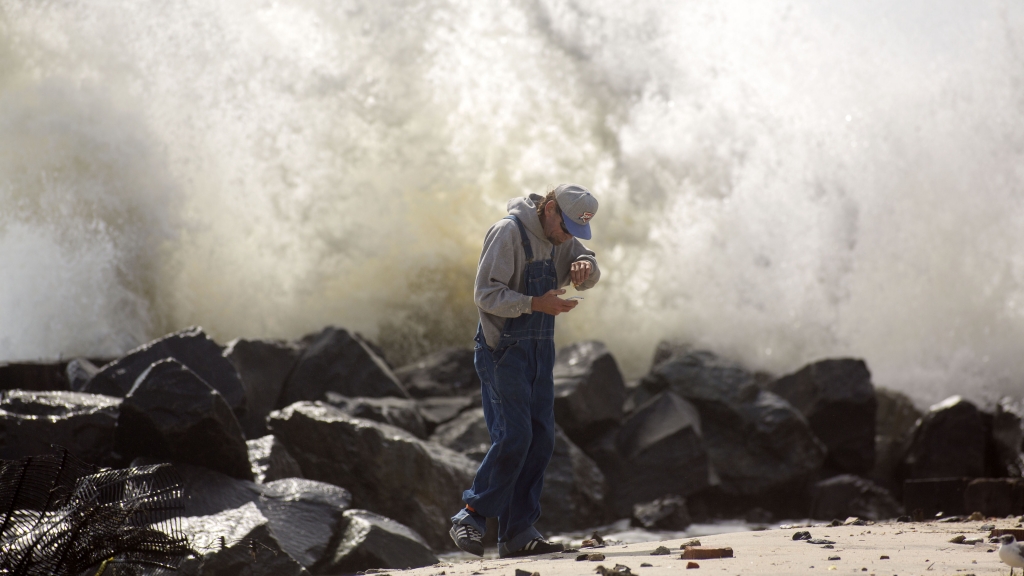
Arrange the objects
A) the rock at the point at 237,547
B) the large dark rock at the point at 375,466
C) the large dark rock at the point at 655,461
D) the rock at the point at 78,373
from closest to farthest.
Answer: the rock at the point at 237,547 → the large dark rock at the point at 375,466 → the rock at the point at 78,373 → the large dark rock at the point at 655,461

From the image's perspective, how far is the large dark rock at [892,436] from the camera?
12.0m

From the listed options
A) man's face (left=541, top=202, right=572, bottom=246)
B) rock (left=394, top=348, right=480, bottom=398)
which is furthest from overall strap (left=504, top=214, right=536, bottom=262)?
rock (left=394, top=348, right=480, bottom=398)

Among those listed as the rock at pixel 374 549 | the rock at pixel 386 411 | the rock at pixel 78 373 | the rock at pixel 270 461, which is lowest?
the rock at pixel 374 549

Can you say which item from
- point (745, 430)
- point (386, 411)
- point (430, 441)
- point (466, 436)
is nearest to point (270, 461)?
point (386, 411)

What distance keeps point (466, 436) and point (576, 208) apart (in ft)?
18.6

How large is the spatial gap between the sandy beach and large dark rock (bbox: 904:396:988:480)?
7.44 meters

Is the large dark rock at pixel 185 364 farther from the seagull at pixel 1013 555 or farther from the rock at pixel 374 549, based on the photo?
the seagull at pixel 1013 555

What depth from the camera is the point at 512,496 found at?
4.46 m

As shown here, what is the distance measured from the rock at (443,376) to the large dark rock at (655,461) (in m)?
2.15

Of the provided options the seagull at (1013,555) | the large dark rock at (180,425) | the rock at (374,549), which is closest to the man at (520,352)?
the rock at (374,549)

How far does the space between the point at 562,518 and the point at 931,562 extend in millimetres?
5614

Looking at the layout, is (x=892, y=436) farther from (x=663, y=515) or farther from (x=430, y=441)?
(x=430, y=441)

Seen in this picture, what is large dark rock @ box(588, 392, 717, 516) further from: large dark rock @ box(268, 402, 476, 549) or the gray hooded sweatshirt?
the gray hooded sweatshirt

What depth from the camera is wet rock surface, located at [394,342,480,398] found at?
1179 cm
